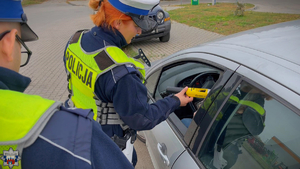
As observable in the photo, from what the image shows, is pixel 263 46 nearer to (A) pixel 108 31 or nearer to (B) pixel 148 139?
(A) pixel 108 31

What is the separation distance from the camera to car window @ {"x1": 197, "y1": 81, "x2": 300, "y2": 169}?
3.40 feet

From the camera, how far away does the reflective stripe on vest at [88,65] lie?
1.32m

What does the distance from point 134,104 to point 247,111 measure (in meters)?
0.67

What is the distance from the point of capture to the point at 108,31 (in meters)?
1.42

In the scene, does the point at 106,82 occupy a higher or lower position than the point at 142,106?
higher

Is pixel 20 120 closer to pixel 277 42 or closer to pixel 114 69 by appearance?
pixel 114 69

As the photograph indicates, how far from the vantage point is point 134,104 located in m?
1.29

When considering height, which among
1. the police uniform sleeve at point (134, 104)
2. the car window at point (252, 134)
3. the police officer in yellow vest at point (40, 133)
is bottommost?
the car window at point (252, 134)

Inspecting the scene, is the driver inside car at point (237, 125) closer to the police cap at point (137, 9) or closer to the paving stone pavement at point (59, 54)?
the police cap at point (137, 9)

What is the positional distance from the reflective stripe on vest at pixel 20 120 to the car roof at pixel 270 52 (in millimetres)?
1045

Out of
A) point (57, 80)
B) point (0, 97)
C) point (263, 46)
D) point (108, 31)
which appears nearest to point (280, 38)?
point (263, 46)

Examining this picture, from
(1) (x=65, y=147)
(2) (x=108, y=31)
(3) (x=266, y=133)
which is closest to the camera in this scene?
(1) (x=65, y=147)

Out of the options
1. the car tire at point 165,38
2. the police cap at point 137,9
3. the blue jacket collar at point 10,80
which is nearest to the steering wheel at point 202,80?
the police cap at point 137,9

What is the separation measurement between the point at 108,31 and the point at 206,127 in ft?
2.93
